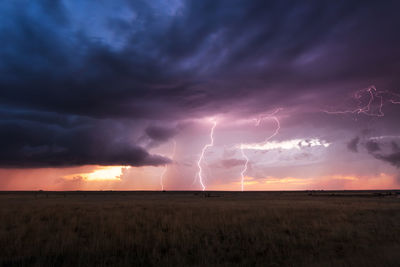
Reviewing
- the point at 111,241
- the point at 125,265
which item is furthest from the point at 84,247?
the point at 125,265

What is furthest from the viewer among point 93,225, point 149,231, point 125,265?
point 93,225

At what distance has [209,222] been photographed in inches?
707

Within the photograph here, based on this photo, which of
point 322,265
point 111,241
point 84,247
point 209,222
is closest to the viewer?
point 322,265

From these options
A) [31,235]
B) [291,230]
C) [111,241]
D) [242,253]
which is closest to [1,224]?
[31,235]

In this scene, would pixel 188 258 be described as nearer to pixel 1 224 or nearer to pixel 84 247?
pixel 84 247

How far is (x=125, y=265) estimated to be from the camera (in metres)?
9.27

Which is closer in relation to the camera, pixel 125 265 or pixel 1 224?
pixel 125 265

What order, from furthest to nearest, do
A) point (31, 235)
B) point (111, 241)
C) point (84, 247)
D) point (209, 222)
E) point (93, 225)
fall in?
point (209, 222)
point (93, 225)
point (31, 235)
point (111, 241)
point (84, 247)

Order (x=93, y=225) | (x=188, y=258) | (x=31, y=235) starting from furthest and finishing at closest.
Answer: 1. (x=93, y=225)
2. (x=31, y=235)
3. (x=188, y=258)

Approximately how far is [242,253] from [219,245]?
138 cm

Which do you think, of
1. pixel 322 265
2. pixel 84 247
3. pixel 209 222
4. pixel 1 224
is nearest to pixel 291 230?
pixel 209 222

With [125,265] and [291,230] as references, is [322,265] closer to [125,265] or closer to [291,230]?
[125,265]

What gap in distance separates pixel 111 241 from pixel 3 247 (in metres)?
3.88

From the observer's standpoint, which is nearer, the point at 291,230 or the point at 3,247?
the point at 3,247
